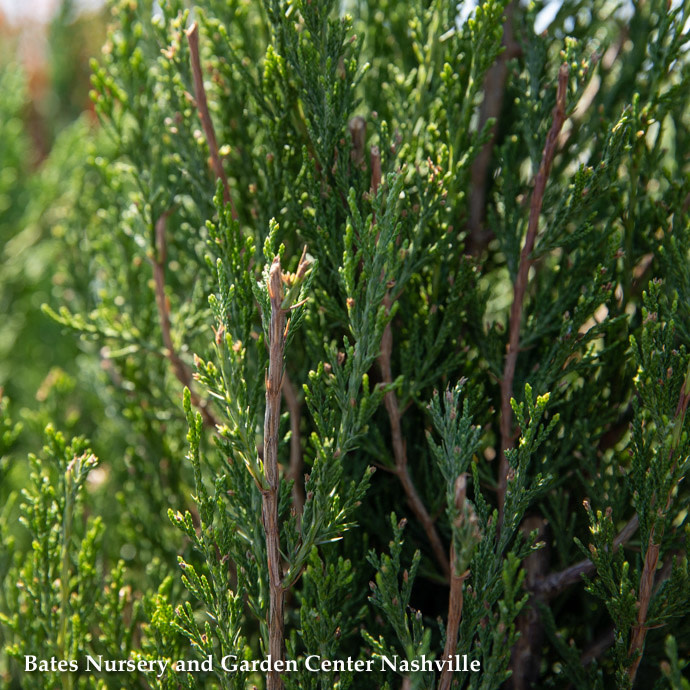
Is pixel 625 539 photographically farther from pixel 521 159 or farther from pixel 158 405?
pixel 158 405

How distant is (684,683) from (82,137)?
378cm

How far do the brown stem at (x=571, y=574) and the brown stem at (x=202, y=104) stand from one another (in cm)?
142

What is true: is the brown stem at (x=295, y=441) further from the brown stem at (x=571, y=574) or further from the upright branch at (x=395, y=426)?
the brown stem at (x=571, y=574)

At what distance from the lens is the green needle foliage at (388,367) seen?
1541 mm

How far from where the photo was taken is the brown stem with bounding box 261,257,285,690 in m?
1.47

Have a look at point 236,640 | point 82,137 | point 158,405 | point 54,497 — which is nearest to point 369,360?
point 236,640

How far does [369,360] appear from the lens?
5.08ft

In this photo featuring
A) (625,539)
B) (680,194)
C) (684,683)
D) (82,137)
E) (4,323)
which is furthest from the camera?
(4,323)

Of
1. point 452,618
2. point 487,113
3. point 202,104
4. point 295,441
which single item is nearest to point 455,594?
point 452,618

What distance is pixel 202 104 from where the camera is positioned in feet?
6.16

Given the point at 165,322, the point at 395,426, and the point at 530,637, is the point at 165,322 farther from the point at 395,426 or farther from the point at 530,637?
the point at 530,637

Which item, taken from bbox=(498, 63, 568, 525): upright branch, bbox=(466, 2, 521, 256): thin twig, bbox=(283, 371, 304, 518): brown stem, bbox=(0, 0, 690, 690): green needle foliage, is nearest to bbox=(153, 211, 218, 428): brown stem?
bbox=(0, 0, 690, 690): green needle foliage

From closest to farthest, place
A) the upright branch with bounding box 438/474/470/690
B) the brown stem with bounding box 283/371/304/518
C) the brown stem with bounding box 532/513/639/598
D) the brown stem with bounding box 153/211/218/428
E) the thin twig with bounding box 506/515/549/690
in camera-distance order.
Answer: the upright branch with bounding box 438/474/470/690 → the brown stem with bounding box 532/513/639/598 → the thin twig with bounding box 506/515/549/690 → the brown stem with bounding box 283/371/304/518 → the brown stem with bounding box 153/211/218/428

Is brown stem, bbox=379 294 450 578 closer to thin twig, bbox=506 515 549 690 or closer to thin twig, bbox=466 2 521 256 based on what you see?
thin twig, bbox=506 515 549 690
